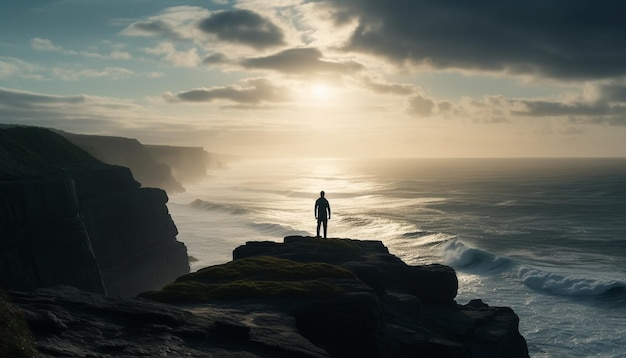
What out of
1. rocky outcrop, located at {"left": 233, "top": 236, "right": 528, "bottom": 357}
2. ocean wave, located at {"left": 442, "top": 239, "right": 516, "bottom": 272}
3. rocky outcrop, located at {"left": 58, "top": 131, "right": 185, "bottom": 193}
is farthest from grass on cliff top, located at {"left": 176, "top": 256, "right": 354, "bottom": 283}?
rocky outcrop, located at {"left": 58, "top": 131, "right": 185, "bottom": 193}

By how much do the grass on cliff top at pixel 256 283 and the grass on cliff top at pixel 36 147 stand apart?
23245 millimetres

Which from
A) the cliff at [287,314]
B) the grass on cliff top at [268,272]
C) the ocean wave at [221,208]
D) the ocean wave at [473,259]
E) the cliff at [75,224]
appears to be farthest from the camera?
the ocean wave at [221,208]

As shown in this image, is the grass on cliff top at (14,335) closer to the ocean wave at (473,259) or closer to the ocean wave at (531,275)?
the ocean wave at (531,275)

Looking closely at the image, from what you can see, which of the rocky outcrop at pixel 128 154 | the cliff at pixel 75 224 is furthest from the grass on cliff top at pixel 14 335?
the rocky outcrop at pixel 128 154

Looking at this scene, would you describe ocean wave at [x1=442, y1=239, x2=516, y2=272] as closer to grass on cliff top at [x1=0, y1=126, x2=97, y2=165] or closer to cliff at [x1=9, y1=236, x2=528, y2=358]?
cliff at [x1=9, y1=236, x2=528, y2=358]

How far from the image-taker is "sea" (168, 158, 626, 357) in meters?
39.1

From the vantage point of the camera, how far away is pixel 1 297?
37.0 feet

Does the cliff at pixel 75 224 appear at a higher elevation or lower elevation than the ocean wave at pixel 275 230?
higher

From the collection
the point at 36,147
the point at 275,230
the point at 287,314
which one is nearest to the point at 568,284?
the point at 287,314

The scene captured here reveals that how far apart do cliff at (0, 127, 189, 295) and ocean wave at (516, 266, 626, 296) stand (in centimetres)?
3518

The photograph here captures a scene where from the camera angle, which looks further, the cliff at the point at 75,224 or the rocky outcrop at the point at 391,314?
the cliff at the point at 75,224

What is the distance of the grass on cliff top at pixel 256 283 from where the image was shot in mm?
18688

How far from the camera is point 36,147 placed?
4153 centimetres

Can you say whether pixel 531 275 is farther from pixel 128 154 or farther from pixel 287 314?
pixel 128 154
